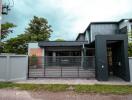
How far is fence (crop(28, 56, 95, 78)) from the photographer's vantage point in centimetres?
1390

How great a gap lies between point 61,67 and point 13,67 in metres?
3.69

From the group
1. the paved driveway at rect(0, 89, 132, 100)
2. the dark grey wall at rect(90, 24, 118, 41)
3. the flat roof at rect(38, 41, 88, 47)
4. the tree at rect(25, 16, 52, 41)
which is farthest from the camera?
the tree at rect(25, 16, 52, 41)

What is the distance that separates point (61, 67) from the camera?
13961 mm

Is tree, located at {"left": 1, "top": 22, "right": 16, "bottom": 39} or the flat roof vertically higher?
→ tree, located at {"left": 1, "top": 22, "right": 16, "bottom": 39}

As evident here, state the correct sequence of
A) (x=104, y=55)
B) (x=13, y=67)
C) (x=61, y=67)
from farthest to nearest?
(x=61, y=67) → (x=104, y=55) → (x=13, y=67)

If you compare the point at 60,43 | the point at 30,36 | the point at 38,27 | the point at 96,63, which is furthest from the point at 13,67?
the point at 38,27

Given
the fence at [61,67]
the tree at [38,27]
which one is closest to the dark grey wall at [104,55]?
the fence at [61,67]

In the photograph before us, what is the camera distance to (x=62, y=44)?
86.2 feet

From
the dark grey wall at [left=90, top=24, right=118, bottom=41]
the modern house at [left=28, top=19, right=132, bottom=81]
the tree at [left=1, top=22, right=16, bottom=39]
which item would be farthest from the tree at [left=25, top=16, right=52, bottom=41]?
the modern house at [left=28, top=19, right=132, bottom=81]

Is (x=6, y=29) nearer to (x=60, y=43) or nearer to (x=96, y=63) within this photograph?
(x=60, y=43)

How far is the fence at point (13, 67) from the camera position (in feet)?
40.4

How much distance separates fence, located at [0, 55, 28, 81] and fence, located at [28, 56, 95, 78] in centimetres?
99

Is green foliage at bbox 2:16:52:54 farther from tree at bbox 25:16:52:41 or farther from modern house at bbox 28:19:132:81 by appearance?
modern house at bbox 28:19:132:81

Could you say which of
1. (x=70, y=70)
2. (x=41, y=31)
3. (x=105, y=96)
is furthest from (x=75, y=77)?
(x=41, y=31)
